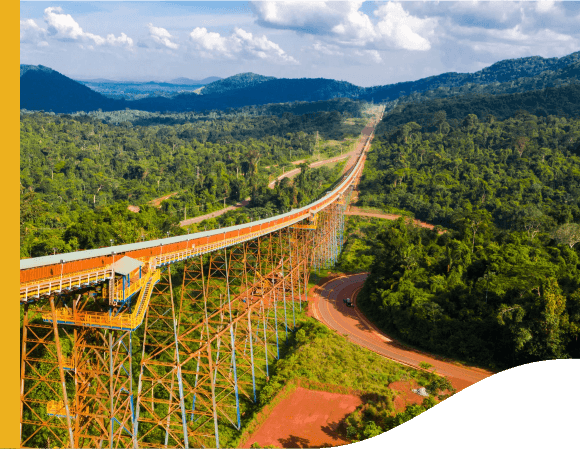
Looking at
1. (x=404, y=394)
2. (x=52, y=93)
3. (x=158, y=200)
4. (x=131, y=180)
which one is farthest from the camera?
(x=52, y=93)

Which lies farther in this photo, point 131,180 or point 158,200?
point 131,180

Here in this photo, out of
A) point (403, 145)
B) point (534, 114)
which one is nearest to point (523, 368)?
point (403, 145)

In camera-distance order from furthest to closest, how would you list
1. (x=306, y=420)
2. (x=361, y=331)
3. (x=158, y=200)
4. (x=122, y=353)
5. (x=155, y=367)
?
(x=158, y=200)
(x=361, y=331)
(x=155, y=367)
(x=306, y=420)
(x=122, y=353)

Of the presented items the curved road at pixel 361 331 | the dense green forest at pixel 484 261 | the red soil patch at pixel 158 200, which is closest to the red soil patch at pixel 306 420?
the curved road at pixel 361 331

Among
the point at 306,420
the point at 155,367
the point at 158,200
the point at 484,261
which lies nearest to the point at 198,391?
the point at 306,420

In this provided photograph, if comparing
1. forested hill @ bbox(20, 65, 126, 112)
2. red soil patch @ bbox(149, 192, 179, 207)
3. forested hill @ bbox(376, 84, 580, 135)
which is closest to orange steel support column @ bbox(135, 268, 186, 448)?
red soil patch @ bbox(149, 192, 179, 207)

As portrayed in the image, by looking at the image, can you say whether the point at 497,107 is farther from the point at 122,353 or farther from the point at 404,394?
the point at 122,353

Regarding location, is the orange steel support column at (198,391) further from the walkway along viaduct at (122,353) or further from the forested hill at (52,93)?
the forested hill at (52,93)

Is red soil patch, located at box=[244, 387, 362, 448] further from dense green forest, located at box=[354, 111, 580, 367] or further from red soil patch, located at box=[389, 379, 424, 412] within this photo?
dense green forest, located at box=[354, 111, 580, 367]
